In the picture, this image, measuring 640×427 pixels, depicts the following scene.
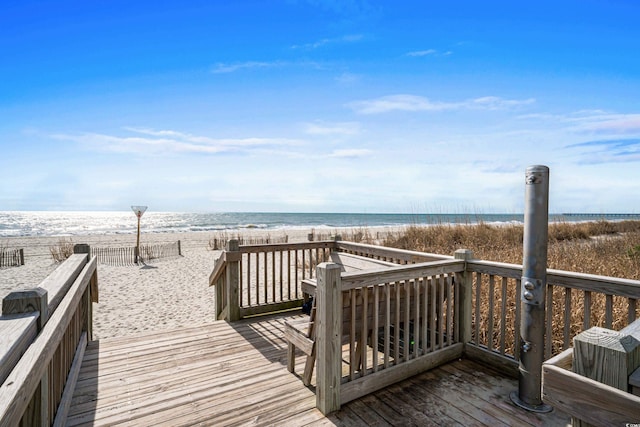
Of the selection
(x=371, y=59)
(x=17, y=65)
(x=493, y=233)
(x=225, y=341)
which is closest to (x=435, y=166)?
(x=493, y=233)

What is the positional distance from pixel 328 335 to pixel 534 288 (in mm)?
1741

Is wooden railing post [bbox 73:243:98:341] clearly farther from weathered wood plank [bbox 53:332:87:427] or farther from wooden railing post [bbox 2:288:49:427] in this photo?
wooden railing post [bbox 2:288:49:427]

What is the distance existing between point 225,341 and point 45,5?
9834 mm

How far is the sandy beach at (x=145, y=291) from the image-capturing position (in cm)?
725

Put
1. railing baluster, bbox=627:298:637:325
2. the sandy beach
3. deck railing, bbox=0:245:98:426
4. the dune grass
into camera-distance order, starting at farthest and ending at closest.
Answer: the sandy beach, the dune grass, railing baluster, bbox=627:298:637:325, deck railing, bbox=0:245:98:426

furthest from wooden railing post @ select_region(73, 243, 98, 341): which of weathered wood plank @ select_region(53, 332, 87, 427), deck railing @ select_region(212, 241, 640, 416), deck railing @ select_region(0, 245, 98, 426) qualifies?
deck railing @ select_region(212, 241, 640, 416)

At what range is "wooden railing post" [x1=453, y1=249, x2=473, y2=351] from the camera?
12.2ft

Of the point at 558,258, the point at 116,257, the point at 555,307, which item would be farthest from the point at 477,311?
the point at 116,257

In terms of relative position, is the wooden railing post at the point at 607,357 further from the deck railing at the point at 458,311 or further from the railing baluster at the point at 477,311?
the railing baluster at the point at 477,311

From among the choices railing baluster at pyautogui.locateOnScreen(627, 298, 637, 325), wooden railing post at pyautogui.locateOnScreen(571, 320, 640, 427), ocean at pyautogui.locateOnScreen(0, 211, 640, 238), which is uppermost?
wooden railing post at pyautogui.locateOnScreen(571, 320, 640, 427)

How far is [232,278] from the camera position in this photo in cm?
490

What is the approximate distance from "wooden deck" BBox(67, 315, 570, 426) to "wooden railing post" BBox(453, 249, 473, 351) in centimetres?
34

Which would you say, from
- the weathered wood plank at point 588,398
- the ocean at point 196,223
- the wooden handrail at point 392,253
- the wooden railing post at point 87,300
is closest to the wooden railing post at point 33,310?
the weathered wood plank at point 588,398

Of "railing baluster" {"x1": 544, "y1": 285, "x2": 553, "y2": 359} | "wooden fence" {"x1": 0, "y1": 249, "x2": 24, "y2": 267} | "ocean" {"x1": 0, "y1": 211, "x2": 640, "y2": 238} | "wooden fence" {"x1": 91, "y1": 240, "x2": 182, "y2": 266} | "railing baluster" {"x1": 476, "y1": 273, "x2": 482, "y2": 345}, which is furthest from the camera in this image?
"wooden fence" {"x1": 91, "y1": 240, "x2": 182, "y2": 266}
